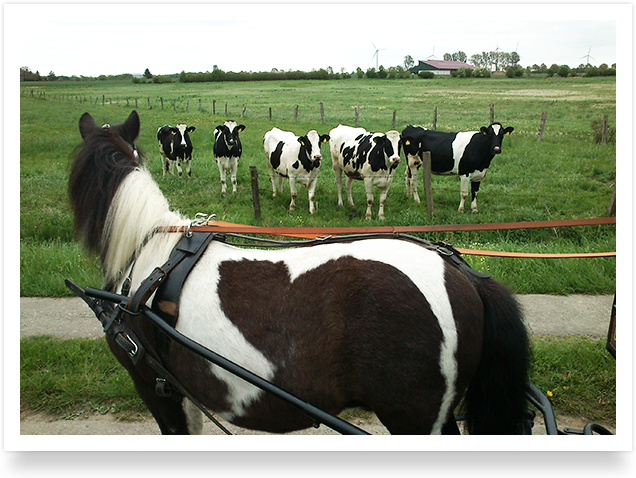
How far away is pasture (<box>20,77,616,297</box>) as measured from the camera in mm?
5645

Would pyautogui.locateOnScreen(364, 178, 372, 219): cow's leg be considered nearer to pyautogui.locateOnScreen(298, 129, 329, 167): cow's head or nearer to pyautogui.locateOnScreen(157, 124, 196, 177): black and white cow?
pyautogui.locateOnScreen(298, 129, 329, 167): cow's head

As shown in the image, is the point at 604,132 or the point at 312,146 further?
the point at 604,132

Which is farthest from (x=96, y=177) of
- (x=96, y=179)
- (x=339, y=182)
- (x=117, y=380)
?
(x=339, y=182)

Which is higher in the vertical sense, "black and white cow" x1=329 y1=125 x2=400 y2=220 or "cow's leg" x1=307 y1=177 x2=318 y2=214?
"black and white cow" x1=329 y1=125 x2=400 y2=220

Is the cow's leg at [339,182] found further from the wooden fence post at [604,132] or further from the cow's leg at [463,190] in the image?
the wooden fence post at [604,132]

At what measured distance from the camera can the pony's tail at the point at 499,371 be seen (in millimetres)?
1953

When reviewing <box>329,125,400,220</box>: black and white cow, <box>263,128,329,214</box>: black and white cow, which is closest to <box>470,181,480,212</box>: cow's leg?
<box>329,125,400,220</box>: black and white cow

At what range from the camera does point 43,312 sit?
4871 millimetres

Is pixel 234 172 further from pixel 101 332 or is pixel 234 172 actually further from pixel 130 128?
pixel 130 128

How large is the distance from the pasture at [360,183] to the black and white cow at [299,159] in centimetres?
61

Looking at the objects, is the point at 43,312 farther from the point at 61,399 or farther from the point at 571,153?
the point at 571,153

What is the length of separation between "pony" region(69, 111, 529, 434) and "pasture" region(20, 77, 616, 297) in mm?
958

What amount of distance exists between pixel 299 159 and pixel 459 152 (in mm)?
4308

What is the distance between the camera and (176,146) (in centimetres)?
1210
